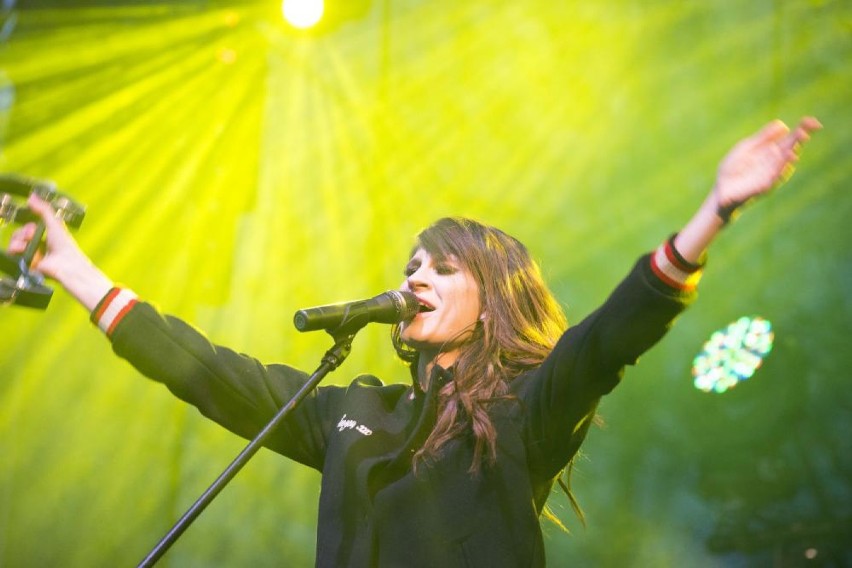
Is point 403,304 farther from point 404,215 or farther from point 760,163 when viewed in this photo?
point 404,215

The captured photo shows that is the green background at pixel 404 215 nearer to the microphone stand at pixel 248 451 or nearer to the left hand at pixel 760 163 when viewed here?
the microphone stand at pixel 248 451

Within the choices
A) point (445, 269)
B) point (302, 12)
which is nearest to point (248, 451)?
point (445, 269)

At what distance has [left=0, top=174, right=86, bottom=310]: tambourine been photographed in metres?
1.58

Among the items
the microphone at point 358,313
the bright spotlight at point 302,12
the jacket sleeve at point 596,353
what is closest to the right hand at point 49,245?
the microphone at point 358,313

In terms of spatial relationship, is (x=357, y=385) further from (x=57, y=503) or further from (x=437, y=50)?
(x=437, y=50)

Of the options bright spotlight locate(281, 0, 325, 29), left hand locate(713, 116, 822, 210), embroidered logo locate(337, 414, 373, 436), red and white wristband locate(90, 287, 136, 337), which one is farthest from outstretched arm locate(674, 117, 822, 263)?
bright spotlight locate(281, 0, 325, 29)

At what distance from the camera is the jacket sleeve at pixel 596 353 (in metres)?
1.34

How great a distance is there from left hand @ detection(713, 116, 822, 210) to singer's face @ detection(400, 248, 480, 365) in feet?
2.70

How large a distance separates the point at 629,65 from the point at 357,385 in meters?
4.16

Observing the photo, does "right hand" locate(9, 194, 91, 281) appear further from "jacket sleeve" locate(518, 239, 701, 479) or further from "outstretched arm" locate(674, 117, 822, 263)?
"outstretched arm" locate(674, 117, 822, 263)

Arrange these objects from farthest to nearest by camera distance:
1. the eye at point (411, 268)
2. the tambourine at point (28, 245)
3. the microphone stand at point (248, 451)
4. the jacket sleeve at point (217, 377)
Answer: the eye at point (411, 268), the jacket sleeve at point (217, 377), the tambourine at point (28, 245), the microphone stand at point (248, 451)

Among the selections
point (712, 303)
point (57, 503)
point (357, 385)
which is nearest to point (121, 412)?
point (57, 503)

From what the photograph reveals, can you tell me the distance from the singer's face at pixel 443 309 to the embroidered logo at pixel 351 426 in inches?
9.2

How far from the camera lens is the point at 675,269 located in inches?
52.7
